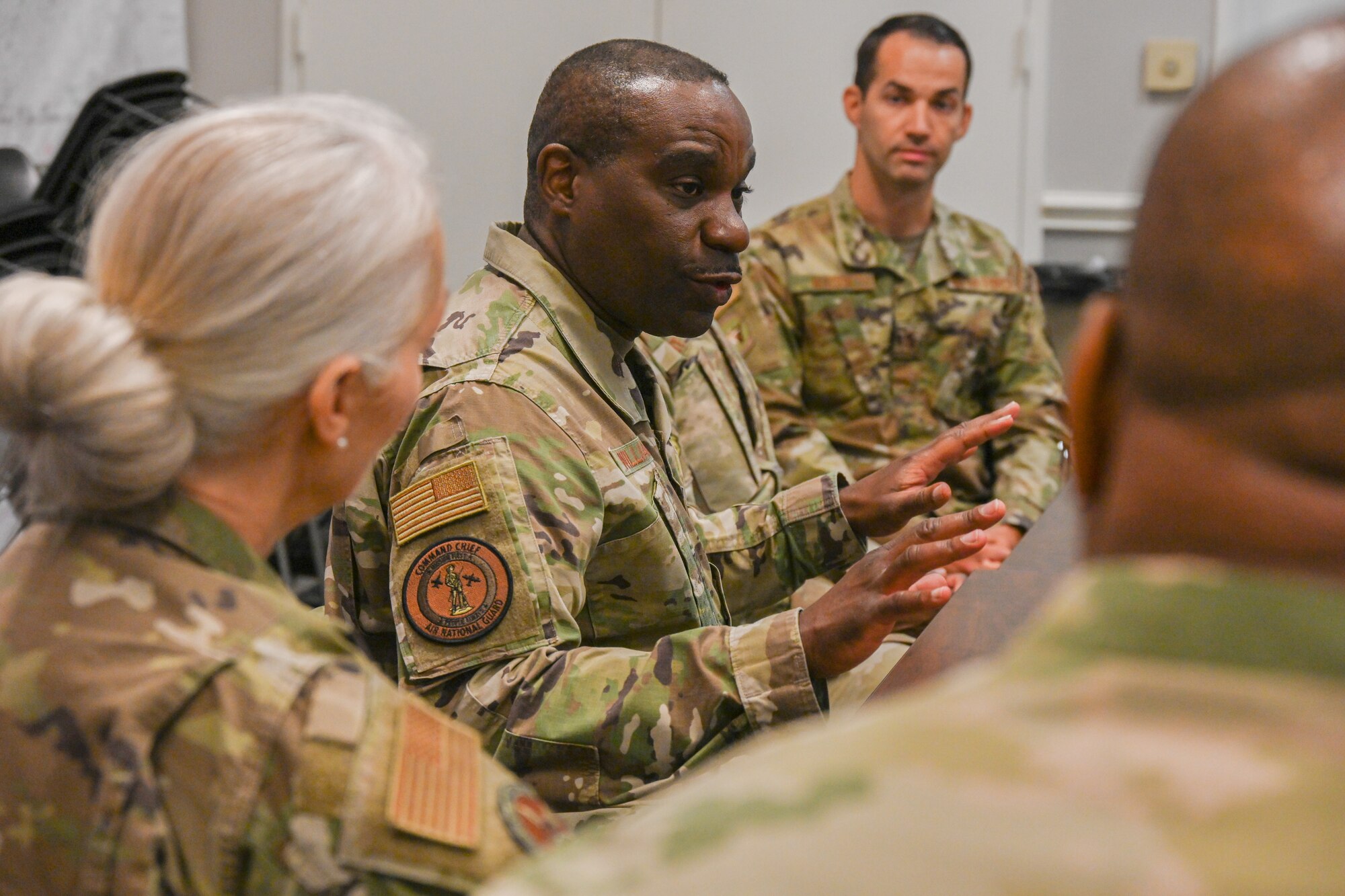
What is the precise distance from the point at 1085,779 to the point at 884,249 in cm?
254

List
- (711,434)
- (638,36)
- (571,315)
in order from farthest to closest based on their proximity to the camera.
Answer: (638,36) < (711,434) < (571,315)

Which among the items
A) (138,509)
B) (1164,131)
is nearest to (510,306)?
(138,509)

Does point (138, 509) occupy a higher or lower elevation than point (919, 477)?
higher

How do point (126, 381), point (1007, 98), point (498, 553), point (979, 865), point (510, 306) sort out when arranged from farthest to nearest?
1. point (1007, 98)
2. point (510, 306)
3. point (498, 553)
4. point (126, 381)
5. point (979, 865)

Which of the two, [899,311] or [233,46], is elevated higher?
[233,46]

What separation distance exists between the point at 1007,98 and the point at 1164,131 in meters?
3.38

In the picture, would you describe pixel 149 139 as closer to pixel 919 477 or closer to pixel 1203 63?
pixel 919 477

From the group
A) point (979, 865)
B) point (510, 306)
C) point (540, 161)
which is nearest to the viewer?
point (979, 865)

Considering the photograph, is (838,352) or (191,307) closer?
(191,307)

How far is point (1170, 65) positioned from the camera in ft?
12.4

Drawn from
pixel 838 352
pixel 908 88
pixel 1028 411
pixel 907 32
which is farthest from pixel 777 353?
pixel 907 32

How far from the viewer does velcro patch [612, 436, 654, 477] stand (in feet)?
4.84

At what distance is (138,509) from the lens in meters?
0.86

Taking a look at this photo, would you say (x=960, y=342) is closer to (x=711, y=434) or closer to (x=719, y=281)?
(x=711, y=434)
